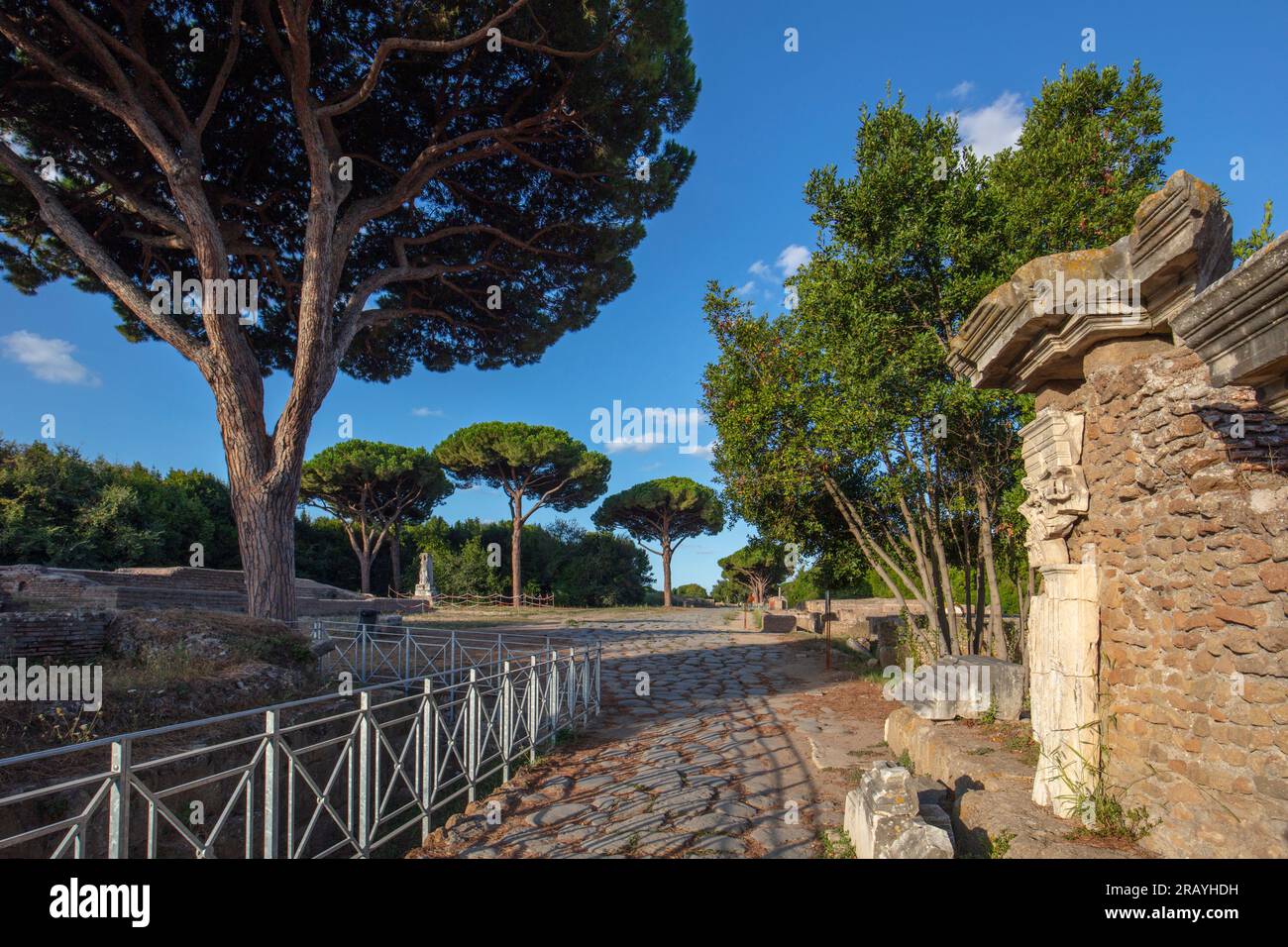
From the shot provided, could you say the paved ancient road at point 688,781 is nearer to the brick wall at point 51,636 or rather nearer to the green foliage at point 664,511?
the brick wall at point 51,636

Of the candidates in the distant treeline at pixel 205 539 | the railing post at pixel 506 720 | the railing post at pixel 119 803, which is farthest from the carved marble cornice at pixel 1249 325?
the distant treeline at pixel 205 539

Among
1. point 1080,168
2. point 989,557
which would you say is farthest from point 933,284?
point 989,557

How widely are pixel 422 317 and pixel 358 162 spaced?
3011mm

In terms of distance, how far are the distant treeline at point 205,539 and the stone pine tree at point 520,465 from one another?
2.14 m

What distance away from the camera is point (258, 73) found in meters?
9.55

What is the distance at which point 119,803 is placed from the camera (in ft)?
7.25

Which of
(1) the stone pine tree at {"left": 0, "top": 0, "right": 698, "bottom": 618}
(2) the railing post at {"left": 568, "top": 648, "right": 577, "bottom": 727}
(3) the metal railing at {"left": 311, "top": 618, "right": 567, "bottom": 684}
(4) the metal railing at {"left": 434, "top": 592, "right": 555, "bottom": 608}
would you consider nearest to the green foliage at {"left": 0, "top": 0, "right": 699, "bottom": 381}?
(1) the stone pine tree at {"left": 0, "top": 0, "right": 698, "bottom": 618}

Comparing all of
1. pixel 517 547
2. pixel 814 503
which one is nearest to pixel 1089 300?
pixel 814 503

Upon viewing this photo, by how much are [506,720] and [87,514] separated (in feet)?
62.4

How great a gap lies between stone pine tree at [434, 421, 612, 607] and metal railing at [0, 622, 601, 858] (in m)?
19.9

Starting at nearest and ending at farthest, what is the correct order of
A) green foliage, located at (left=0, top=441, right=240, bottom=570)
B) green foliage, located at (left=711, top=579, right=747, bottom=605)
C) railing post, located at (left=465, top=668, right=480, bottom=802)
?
1. railing post, located at (left=465, top=668, right=480, bottom=802)
2. green foliage, located at (left=0, top=441, right=240, bottom=570)
3. green foliage, located at (left=711, top=579, right=747, bottom=605)

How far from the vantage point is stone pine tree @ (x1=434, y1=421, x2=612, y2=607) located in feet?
88.9


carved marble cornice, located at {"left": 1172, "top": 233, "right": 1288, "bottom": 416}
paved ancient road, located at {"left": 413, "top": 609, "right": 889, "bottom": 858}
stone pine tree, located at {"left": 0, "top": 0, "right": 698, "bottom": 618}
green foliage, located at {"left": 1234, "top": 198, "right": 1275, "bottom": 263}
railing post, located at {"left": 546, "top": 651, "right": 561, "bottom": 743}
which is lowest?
paved ancient road, located at {"left": 413, "top": 609, "right": 889, "bottom": 858}

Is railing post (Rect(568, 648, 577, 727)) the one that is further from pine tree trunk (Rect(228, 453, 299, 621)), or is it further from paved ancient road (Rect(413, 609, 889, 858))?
pine tree trunk (Rect(228, 453, 299, 621))
